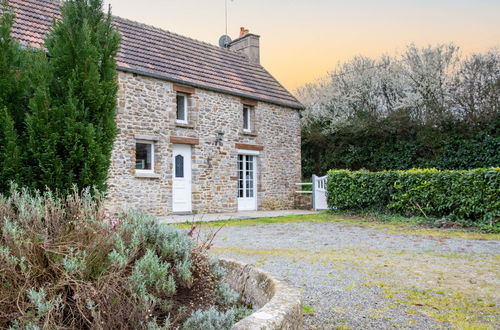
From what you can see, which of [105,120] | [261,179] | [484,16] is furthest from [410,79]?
[105,120]

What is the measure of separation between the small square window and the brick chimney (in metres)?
8.48

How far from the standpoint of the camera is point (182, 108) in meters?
14.1

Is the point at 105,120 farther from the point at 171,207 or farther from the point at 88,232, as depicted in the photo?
the point at 171,207

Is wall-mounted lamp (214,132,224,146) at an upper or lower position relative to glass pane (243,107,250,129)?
lower

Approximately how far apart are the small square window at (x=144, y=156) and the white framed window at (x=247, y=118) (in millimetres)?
4528

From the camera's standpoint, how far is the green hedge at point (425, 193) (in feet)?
32.2

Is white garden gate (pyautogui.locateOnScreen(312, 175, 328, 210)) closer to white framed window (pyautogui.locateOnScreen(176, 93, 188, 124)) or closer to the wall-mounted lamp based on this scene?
the wall-mounted lamp

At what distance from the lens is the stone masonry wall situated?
475 inches

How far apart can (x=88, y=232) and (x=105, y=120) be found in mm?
3059

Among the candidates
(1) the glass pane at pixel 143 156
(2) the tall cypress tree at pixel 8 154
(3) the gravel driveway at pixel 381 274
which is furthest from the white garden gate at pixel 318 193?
(2) the tall cypress tree at pixel 8 154

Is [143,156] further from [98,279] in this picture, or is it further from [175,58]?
[98,279]

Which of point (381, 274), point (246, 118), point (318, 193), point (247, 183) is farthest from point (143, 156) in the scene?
point (381, 274)

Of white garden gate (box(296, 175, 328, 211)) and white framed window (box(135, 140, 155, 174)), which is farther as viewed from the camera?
white garden gate (box(296, 175, 328, 211))

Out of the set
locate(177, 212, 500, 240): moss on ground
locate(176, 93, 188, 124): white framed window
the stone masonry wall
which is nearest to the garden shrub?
locate(177, 212, 500, 240): moss on ground
